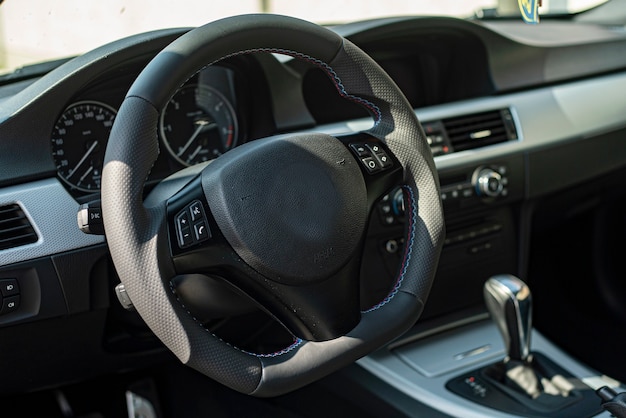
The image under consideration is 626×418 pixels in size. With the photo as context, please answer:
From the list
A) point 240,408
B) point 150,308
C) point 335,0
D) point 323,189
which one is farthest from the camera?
point 335,0

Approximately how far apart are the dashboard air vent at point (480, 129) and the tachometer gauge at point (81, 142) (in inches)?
29.9

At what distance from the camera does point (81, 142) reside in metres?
1.51

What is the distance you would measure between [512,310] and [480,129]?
450 millimetres

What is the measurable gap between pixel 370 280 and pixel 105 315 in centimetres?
59

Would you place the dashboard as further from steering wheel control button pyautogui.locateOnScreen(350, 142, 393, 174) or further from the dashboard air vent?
steering wheel control button pyautogui.locateOnScreen(350, 142, 393, 174)

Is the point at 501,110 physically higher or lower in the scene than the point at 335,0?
lower

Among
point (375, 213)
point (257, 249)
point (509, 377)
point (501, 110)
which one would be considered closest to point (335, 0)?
point (501, 110)

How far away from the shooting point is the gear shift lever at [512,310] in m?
1.67

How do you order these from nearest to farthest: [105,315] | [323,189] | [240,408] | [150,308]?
1. [150,308]
2. [323,189]
3. [105,315]
4. [240,408]

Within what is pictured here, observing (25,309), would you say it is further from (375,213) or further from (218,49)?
(375,213)

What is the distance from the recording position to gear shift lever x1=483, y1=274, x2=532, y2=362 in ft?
5.48

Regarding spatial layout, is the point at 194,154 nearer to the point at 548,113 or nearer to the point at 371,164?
the point at 371,164

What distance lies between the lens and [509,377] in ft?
5.65

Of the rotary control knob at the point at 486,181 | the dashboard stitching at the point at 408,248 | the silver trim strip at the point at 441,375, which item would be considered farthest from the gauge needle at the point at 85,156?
the rotary control knob at the point at 486,181
